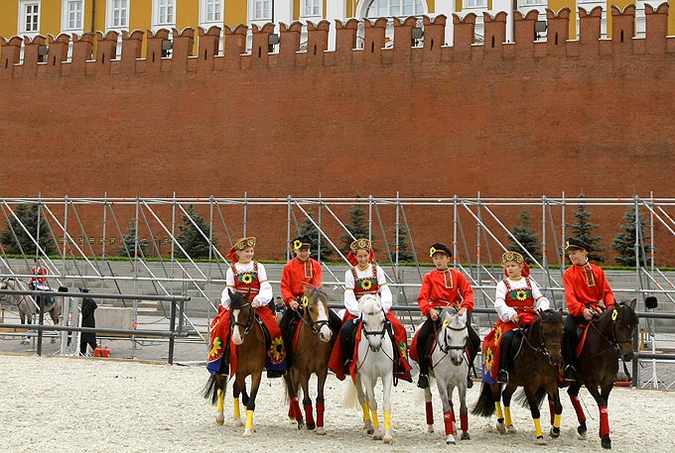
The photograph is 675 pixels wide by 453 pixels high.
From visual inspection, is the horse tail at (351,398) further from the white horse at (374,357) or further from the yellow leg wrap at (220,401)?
the yellow leg wrap at (220,401)

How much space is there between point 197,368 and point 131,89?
18.3 meters

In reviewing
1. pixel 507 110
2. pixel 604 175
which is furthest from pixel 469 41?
pixel 604 175

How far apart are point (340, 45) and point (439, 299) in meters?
20.1

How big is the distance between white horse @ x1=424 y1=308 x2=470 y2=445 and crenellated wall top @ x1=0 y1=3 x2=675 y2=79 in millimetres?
19433

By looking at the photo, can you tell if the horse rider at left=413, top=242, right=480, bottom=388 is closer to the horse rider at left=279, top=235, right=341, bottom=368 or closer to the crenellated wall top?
the horse rider at left=279, top=235, right=341, bottom=368

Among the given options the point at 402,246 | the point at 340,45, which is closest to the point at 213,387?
the point at 402,246

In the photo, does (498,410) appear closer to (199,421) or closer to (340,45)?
(199,421)

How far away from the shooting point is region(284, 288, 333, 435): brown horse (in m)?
8.50

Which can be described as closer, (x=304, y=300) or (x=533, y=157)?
(x=304, y=300)

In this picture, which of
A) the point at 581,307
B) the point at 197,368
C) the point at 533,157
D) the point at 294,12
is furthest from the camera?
the point at 294,12

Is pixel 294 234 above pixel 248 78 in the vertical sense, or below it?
below

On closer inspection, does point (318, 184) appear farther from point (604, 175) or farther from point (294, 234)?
point (604, 175)

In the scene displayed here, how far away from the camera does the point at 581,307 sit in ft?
27.9

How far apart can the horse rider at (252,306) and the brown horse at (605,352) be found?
2.78 m
